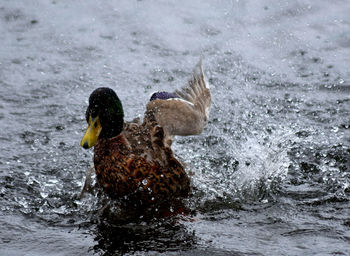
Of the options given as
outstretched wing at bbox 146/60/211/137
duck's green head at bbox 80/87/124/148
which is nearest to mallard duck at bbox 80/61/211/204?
duck's green head at bbox 80/87/124/148

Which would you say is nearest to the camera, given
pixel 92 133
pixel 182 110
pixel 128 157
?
pixel 92 133

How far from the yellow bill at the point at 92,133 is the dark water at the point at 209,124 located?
0.63 m

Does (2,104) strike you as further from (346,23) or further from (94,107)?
(346,23)

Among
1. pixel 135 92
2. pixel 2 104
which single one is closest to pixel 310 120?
pixel 135 92

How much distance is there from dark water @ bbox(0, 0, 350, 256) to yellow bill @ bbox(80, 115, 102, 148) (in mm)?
627

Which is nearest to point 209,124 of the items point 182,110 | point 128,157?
point 182,110

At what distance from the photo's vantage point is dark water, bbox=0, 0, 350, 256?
13.1 feet

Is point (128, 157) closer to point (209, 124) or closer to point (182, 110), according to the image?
point (182, 110)

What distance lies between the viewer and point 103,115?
4.20 m

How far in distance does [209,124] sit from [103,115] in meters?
2.40

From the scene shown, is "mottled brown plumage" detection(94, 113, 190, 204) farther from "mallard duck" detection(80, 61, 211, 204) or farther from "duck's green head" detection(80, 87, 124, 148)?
"duck's green head" detection(80, 87, 124, 148)

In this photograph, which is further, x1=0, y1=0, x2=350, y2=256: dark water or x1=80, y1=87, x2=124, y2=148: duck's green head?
x1=80, y1=87, x2=124, y2=148: duck's green head

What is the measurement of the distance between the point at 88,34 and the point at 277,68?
2.88 metres

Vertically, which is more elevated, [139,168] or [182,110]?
[182,110]
